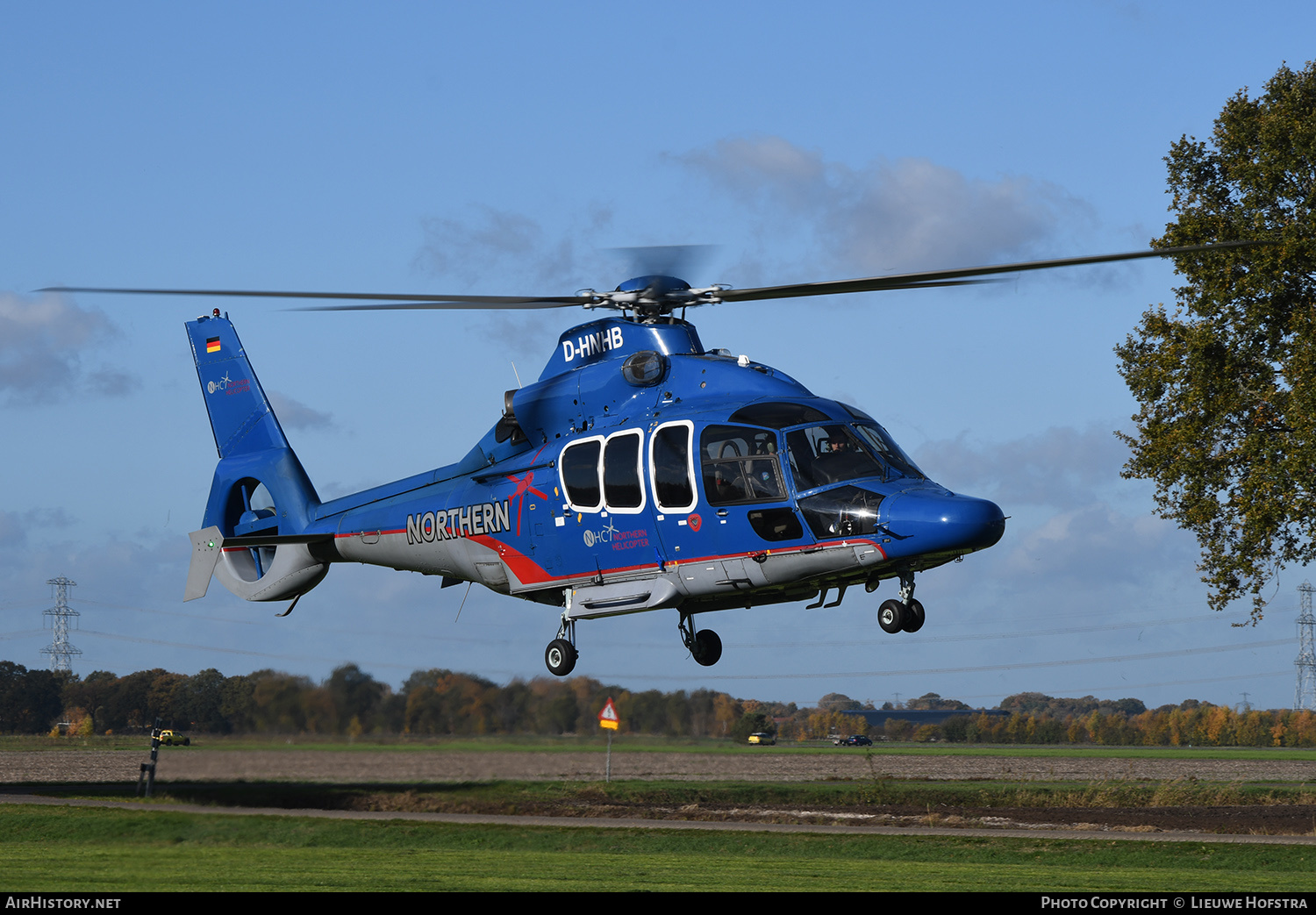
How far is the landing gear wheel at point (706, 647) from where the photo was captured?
21766mm

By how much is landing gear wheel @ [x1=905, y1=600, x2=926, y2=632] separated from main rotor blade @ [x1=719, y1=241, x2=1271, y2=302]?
178 inches

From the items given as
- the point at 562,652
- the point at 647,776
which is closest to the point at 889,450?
the point at 562,652

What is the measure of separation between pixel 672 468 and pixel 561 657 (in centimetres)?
396

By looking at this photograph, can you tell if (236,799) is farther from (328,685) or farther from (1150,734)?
(1150,734)

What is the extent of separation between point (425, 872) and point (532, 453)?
695 cm

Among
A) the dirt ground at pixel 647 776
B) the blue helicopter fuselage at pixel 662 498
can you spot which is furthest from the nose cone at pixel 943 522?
the dirt ground at pixel 647 776

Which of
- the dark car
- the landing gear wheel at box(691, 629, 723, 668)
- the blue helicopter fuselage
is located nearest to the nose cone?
the blue helicopter fuselage

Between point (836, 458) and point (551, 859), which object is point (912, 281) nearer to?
point (836, 458)

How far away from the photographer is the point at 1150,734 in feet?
376

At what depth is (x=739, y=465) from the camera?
Result: 1922cm

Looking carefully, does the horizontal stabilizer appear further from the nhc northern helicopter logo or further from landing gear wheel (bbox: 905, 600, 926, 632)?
landing gear wheel (bbox: 905, 600, 926, 632)

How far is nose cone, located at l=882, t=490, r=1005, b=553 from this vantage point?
17312mm

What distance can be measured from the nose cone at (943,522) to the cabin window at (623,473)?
4.19 m
